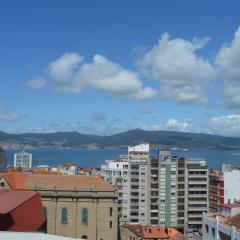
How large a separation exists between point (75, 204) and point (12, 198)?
10.8m

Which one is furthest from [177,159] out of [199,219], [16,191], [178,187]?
[16,191]

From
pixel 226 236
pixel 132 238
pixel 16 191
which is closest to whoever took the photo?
A: pixel 226 236

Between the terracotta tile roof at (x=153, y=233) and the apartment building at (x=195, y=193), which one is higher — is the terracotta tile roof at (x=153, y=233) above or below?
below

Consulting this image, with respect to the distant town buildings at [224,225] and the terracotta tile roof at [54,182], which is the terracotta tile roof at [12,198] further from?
the distant town buildings at [224,225]

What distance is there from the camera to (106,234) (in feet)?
230

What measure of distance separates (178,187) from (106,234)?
48.6 meters

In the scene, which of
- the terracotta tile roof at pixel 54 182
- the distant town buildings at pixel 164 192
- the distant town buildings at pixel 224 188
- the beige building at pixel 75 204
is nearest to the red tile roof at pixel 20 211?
the terracotta tile roof at pixel 54 182

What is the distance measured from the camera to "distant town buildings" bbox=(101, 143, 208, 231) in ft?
378

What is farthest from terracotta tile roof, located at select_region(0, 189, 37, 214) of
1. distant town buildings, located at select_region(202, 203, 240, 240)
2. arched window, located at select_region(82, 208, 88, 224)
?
distant town buildings, located at select_region(202, 203, 240, 240)

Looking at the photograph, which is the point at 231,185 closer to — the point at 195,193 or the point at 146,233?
the point at 195,193

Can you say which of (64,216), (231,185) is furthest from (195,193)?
(64,216)

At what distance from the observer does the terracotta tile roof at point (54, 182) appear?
228ft

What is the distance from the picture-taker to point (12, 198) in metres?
61.1

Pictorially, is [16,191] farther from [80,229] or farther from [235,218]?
[235,218]
